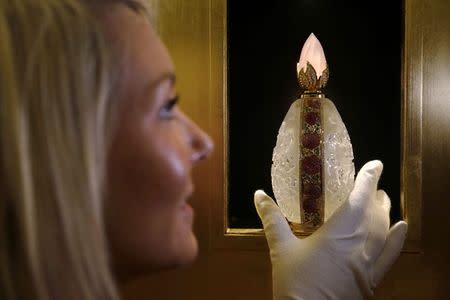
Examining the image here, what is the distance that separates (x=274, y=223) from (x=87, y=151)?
0.51m

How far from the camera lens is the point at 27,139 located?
312mm

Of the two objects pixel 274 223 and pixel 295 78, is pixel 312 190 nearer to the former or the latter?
pixel 274 223

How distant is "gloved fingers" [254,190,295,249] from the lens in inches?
31.1

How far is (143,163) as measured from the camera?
0.37m

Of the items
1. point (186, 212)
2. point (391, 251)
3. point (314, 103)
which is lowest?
point (391, 251)

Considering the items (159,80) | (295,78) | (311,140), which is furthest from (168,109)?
(295,78)

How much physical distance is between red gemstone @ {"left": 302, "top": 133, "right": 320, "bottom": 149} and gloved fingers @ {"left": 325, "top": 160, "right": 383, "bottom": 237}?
0.08 metres

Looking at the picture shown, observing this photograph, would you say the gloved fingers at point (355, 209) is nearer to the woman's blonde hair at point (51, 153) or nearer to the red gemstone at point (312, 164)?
the red gemstone at point (312, 164)

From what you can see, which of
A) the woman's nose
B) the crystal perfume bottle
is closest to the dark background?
the crystal perfume bottle

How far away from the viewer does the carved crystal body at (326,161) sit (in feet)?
2.57

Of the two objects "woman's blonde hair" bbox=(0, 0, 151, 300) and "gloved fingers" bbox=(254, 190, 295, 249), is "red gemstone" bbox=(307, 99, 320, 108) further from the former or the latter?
"woman's blonde hair" bbox=(0, 0, 151, 300)

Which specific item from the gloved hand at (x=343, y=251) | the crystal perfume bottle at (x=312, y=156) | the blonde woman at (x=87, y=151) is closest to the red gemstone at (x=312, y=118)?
the crystal perfume bottle at (x=312, y=156)

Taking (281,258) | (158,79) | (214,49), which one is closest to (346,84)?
(214,49)

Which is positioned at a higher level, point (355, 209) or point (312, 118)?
point (312, 118)
